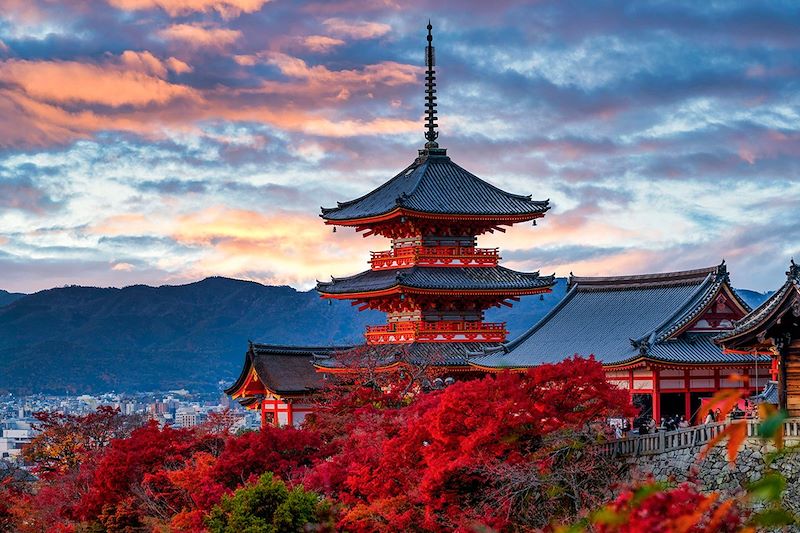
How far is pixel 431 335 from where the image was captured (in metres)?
→ 41.8

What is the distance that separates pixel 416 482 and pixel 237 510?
398 cm

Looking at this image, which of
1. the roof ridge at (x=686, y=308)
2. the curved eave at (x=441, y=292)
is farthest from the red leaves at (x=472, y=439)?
the curved eave at (x=441, y=292)

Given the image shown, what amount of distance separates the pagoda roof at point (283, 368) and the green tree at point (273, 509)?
1712 centimetres

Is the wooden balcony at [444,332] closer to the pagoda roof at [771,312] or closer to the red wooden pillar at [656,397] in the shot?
the red wooden pillar at [656,397]

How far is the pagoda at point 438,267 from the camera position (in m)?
41.3

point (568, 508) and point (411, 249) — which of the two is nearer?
point (568, 508)

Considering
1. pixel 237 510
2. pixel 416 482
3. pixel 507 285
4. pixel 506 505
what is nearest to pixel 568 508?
pixel 506 505

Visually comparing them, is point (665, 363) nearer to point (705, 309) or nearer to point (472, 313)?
point (705, 309)

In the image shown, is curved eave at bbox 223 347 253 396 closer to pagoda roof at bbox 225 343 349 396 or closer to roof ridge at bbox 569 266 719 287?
A: pagoda roof at bbox 225 343 349 396

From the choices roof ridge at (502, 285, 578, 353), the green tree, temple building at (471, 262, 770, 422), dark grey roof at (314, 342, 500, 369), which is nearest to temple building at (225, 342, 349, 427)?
dark grey roof at (314, 342, 500, 369)

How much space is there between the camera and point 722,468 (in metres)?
23.6

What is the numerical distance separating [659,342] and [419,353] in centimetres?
1006

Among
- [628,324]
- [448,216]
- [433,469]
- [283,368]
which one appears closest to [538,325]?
[628,324]

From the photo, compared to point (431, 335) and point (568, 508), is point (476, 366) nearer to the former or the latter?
point (431, 335)
